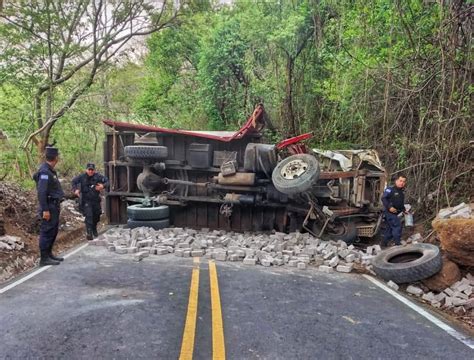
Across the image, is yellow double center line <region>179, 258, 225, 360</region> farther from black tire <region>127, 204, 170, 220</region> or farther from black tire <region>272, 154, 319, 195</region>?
black tire <region>127, 204, 170, 220</region>

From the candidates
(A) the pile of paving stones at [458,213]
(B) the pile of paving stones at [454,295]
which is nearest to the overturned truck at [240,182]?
(A) the pile of paving stones at [458,213]

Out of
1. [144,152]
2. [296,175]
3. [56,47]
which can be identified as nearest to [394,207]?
[296,175]

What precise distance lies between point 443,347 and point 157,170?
806 centimetres

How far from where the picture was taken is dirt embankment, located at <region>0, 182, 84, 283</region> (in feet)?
21.0

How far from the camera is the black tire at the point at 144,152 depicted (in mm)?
9898

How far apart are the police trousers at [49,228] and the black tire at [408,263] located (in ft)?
17.0

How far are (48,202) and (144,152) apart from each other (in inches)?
148

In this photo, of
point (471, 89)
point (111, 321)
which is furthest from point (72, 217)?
point (471, 89)

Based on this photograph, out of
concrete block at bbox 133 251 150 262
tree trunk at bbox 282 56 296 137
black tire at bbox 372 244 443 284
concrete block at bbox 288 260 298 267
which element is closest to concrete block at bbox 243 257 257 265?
concrete block at bbox 288 260 298 267

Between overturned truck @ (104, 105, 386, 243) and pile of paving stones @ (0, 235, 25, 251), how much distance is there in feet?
9.19

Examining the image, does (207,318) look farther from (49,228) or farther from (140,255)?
(49,228)

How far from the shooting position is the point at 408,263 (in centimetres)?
609

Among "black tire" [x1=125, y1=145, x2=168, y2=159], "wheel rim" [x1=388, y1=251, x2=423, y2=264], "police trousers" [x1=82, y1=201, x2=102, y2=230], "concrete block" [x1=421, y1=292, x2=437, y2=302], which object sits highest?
"black tire" [x1=125, y1=145, x2=168, y2=159]

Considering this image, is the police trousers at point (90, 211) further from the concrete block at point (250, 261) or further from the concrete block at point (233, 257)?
the concrete block at point (250, 261)
